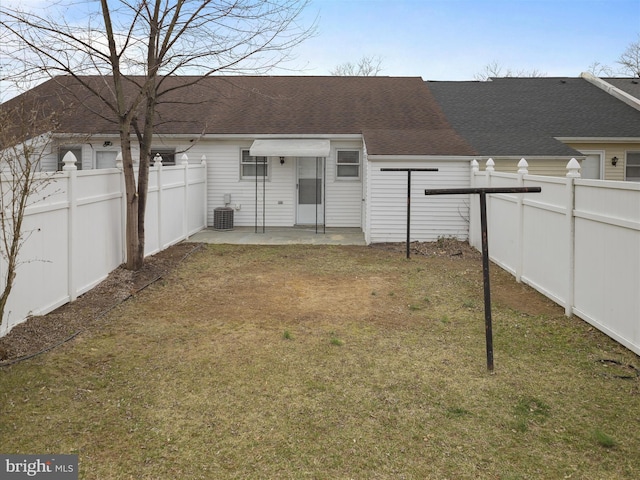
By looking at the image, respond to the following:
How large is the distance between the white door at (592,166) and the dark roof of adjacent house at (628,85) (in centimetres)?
367

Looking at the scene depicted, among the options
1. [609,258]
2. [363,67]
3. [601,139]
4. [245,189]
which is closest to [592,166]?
[601,139]

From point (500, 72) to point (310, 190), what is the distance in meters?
29.9

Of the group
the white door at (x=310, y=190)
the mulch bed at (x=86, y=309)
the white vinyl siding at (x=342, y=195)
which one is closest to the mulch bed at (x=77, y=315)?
the mulch bed at (x=86, y=309)

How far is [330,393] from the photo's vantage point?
4.38 metres

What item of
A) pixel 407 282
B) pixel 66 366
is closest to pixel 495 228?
pixel 407 282

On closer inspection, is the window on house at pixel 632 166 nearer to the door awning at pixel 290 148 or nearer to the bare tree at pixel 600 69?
the door awning at pixel 290 148

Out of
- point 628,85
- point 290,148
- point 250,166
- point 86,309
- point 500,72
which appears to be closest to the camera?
point 86,309

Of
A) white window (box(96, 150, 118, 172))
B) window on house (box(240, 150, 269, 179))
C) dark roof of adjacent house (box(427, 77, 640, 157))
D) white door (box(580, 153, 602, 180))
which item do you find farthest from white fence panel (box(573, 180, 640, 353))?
white window (box(96, 150, 118, 172))

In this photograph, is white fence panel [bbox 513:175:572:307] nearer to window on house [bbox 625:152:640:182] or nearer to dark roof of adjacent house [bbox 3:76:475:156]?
dark roof of adjacent house [bbox 3:76:475:156]

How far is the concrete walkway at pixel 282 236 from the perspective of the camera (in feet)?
42.9

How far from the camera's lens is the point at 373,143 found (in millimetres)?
13164

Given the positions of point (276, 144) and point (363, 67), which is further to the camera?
point (363, 67)

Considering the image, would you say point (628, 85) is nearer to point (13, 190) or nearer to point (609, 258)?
point (609, 258)

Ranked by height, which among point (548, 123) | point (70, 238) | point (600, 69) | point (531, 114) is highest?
point (600, 69)
